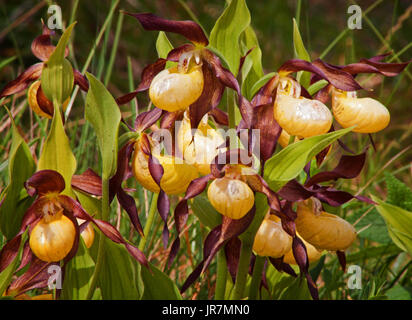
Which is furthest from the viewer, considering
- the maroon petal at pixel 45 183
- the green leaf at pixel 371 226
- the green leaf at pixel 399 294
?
the green leaf at pixel 371 226

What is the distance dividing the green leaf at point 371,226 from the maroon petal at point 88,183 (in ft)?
2.36

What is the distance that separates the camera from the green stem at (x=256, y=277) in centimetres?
108

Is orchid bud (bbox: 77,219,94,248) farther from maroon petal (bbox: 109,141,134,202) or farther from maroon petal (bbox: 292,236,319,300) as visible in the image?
maroon petal (bbox: 292,236,319,300)

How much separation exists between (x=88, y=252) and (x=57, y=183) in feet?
0.62

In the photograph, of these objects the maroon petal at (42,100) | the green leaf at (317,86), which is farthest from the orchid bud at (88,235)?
the green leaf at (317,86)

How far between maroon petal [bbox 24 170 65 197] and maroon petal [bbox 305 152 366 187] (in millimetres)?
460

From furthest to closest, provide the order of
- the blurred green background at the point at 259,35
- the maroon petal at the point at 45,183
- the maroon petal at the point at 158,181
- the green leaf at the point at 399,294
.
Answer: the blurred green background at the point at 259,35 → the green leaf at the point at 399,294 → the maroon petal at the point at 158,181 → the maroon petal at the point at 45,183

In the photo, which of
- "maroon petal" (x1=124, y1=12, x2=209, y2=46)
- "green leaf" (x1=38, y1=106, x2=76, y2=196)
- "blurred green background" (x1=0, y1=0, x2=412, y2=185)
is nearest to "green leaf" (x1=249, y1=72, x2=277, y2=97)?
"maroon petal" (x1=124, y1=12, x2=209, y2=46)

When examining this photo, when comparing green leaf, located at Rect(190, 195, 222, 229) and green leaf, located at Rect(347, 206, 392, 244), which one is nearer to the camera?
green leaf, located at Rect(190, 195, 222, 229)

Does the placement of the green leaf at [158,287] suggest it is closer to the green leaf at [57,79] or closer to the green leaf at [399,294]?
the green leaf at [57,79]

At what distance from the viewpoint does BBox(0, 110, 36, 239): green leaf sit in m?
0.96

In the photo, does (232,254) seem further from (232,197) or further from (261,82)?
(261,82)

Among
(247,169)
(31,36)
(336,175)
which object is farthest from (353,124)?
(31,36)

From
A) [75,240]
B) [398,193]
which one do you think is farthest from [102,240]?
[398,193]
